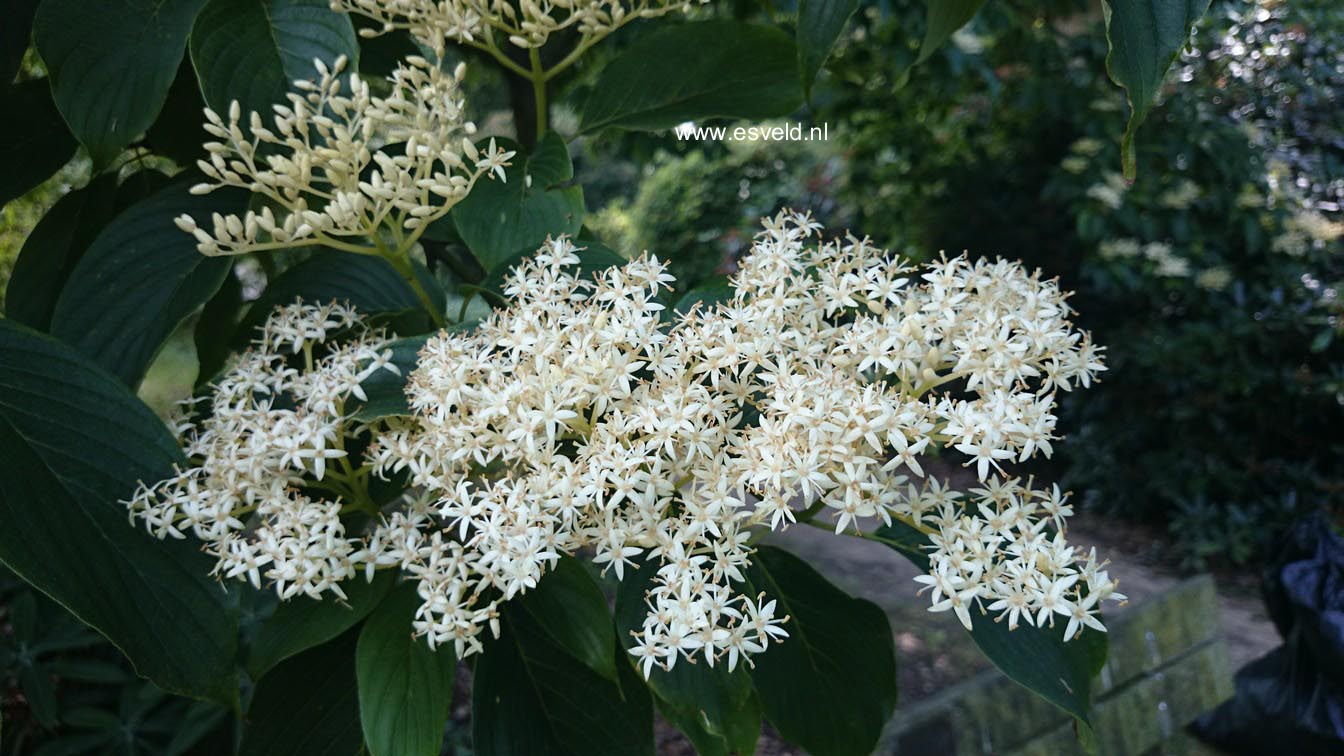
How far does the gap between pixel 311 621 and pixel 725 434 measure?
0.32 m

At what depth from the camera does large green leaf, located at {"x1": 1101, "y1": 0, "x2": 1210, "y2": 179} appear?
1.69 feet

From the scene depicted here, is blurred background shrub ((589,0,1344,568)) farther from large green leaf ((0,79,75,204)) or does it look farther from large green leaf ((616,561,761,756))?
large green leaf ((616,561,761,756))

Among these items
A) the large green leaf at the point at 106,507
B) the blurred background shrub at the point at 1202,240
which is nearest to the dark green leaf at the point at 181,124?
the large green leaf at the point at 106,507

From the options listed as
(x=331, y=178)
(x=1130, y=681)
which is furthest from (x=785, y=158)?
(x=331, y=178)

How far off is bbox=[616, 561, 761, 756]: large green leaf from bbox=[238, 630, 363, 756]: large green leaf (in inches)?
9.8

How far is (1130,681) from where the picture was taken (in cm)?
156

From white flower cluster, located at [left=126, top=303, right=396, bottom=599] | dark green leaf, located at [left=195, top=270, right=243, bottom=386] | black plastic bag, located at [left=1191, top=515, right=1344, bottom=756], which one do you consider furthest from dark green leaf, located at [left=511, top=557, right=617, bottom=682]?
black plastic bag, located at [left=1191, top=515, right=1344, bottom=756]

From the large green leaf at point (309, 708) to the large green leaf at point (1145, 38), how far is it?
63cm

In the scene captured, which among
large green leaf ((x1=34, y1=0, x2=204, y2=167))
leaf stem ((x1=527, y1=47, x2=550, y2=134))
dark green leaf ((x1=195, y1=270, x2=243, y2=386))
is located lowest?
dark green leaf ((x1=195, y1=270, x2=243, y2=386))

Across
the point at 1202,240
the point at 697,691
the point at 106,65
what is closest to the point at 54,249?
the point at 106,65

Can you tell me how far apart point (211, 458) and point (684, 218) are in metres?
4.49

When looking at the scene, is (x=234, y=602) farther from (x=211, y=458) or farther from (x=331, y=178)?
(x=331, y=178)

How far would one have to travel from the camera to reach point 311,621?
0.65 meters

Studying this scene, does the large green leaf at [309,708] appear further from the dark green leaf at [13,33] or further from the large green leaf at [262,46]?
the dark green leaf at [13,33]
